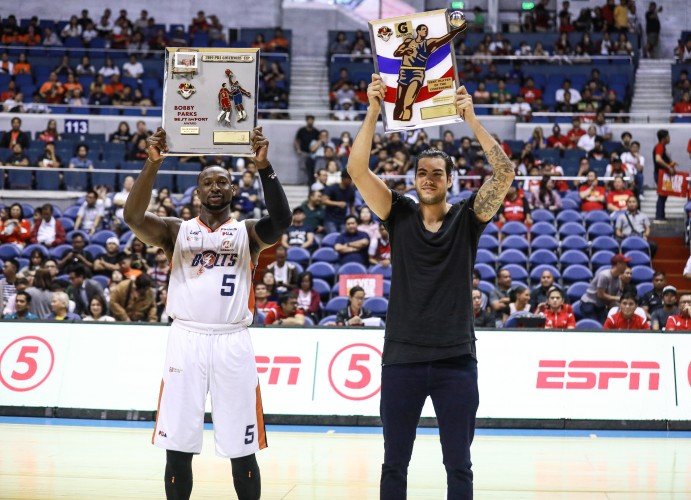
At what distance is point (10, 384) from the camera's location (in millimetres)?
11391

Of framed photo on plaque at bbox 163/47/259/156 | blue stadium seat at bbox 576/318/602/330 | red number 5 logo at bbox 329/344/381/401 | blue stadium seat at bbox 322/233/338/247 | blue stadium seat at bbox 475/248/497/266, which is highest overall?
framed photo on plaque at bbox 163/47/259/156

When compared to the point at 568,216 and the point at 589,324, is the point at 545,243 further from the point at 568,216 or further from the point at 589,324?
the point at 589,324

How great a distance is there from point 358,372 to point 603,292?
14.6 feet

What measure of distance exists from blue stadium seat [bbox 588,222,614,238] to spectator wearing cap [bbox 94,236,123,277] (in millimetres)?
7942

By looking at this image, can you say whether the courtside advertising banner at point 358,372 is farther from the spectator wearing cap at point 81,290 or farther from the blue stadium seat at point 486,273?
the blue stadium seat at point 486,273

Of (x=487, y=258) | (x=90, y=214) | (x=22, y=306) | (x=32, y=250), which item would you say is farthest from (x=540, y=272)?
(x=32, y=250)

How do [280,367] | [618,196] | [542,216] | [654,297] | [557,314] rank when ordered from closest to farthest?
[280,367], [557,314], [654,297], [542,216], [618,196]

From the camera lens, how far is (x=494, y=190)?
16.4 feet

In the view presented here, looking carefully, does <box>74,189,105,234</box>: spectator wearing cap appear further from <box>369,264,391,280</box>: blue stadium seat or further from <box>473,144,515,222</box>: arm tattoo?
<box>473,144,515,222</box>: arm tattoo

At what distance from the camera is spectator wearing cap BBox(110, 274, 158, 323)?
12.8 metres

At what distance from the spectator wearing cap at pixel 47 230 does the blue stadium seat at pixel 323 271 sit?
485cm

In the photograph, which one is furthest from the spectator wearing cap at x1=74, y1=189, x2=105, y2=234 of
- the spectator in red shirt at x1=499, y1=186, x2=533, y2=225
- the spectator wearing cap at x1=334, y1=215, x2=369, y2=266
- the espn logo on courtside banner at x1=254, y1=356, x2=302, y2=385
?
the espn logo on courtside banner at x1=254, y1=356, x2=302, y2=385

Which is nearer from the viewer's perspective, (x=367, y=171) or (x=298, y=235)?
(x=367, y=171)

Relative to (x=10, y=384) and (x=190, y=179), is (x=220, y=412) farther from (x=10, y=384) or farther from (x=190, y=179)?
(x=190, y=179)
